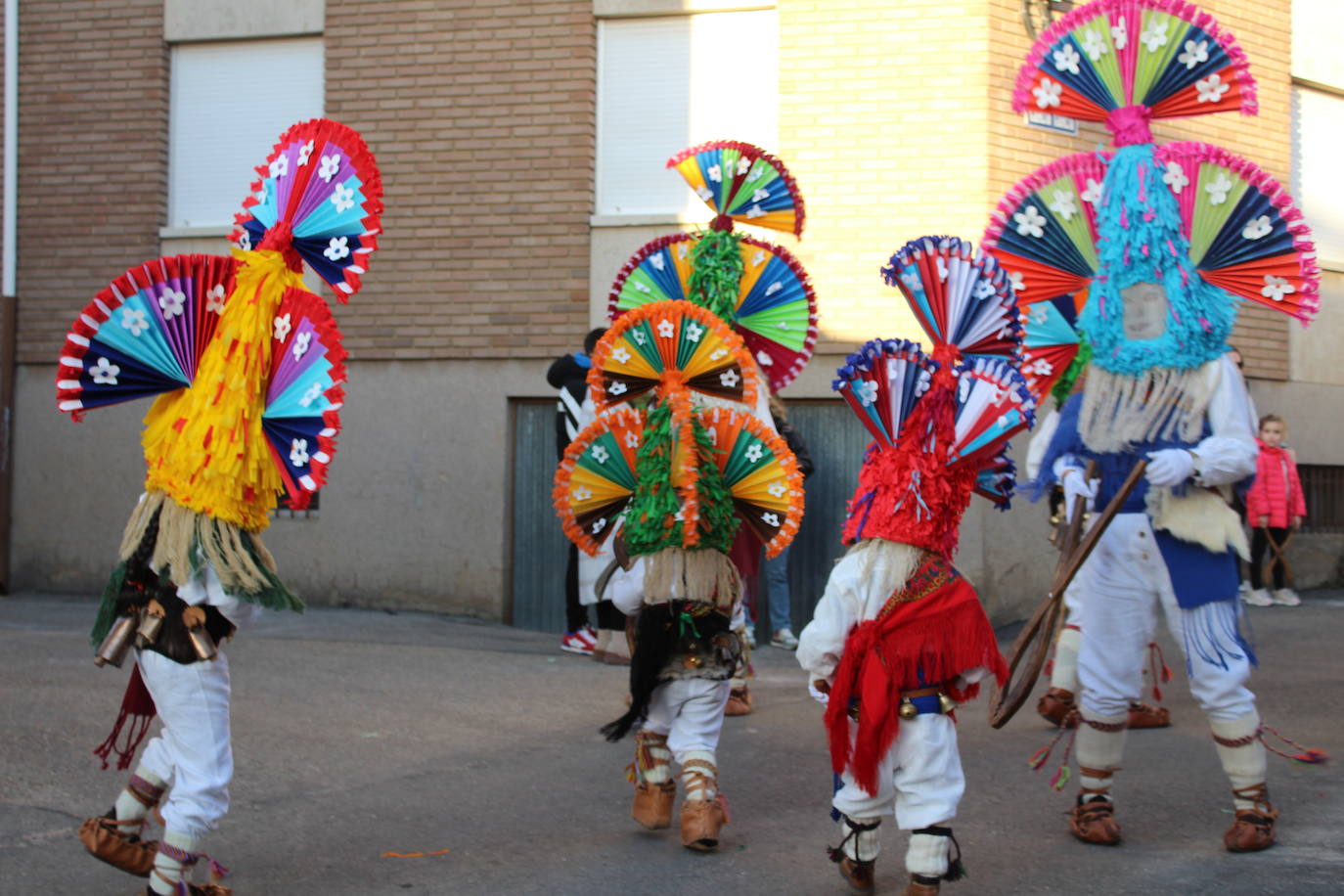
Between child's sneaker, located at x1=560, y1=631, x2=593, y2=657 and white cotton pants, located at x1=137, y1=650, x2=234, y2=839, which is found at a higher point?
white cotton pants, located at x1=137, y1=650, x2=234, y2=839

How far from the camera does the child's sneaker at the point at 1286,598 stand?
11.4 metres

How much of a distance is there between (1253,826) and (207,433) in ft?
11.8

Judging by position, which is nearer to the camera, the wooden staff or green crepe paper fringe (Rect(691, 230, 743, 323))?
the wooden staff

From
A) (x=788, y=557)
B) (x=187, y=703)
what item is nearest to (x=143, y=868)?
(x=187, y=703)

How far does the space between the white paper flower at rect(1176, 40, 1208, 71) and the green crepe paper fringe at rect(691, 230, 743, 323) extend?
1.89m

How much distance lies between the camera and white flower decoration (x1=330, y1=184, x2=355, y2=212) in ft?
14.2

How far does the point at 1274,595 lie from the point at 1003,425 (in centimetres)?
817

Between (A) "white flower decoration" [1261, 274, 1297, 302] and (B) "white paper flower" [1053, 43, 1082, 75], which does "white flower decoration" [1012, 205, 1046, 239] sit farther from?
(A) "white flower decoration" [1261, 274, 1297, 302]

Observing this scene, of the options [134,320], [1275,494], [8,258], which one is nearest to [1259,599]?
[1275,494]

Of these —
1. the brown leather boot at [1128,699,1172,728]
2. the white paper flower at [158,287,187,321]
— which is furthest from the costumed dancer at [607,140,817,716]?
the white paper flower at [158,287,187,321]

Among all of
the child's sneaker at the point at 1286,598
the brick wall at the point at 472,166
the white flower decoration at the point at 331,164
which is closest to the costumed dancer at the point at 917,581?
the white flower decoration at the point at 331,164

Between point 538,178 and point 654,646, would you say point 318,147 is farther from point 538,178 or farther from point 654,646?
point 538,178

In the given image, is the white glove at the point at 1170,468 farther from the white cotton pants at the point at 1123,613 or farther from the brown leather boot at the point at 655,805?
the brown leather boot at the point at 655,805

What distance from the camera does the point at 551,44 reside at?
1082cm
